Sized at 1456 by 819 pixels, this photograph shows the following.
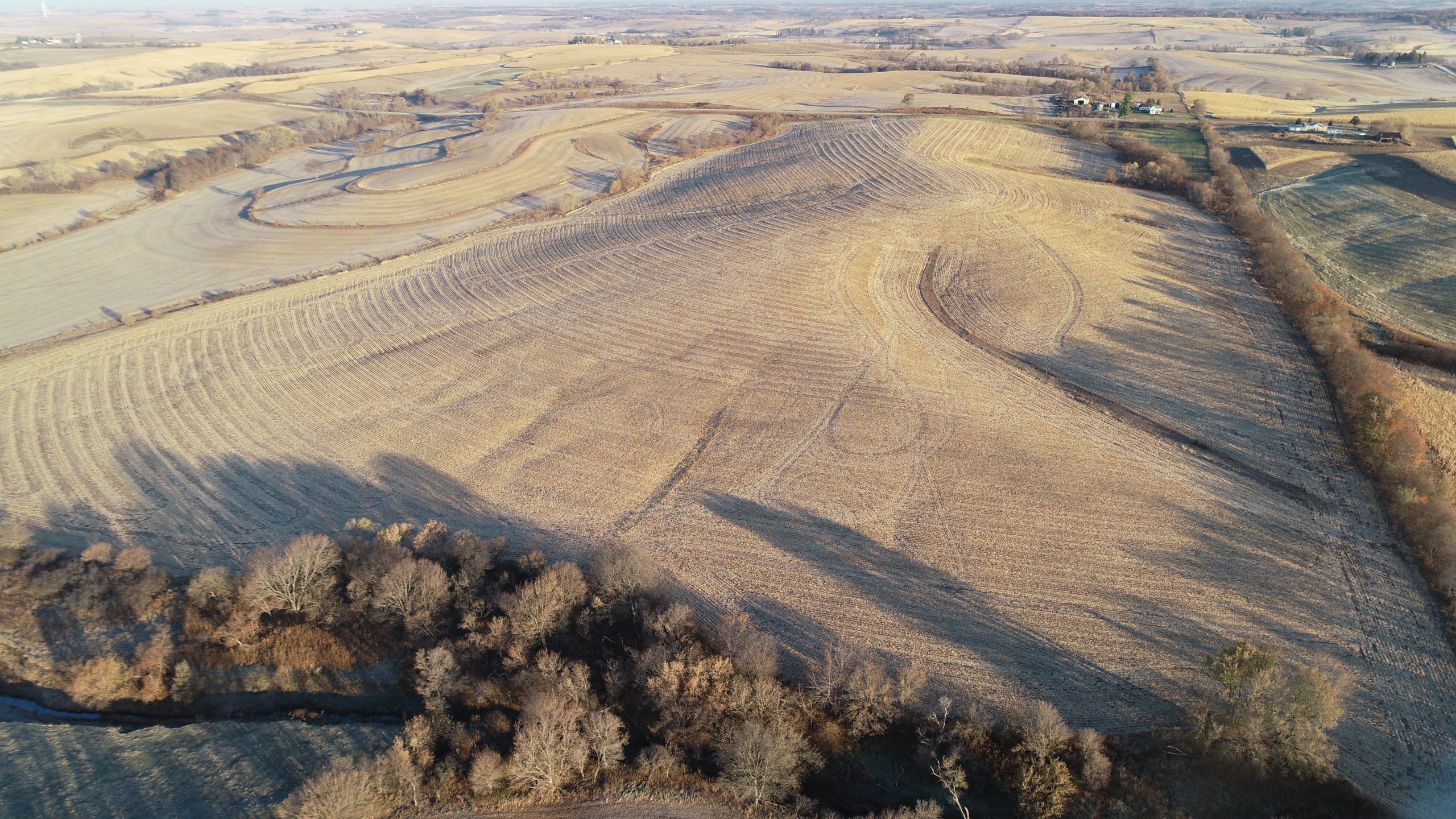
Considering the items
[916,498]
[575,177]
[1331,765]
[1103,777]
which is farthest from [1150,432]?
[575,177]

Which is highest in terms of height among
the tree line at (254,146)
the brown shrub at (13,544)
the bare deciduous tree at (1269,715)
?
the tree line at (254,146)

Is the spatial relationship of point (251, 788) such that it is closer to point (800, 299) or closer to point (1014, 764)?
point (1014, 764)

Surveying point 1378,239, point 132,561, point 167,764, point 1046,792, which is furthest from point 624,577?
point 1378,239

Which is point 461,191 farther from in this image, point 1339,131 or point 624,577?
point 1339,131

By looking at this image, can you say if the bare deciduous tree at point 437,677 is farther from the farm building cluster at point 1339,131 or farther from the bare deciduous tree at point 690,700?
the farm building cluster at point 1339,131

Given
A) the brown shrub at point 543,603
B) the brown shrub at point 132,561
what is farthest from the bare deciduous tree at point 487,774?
the brown shrub at point 132,561
